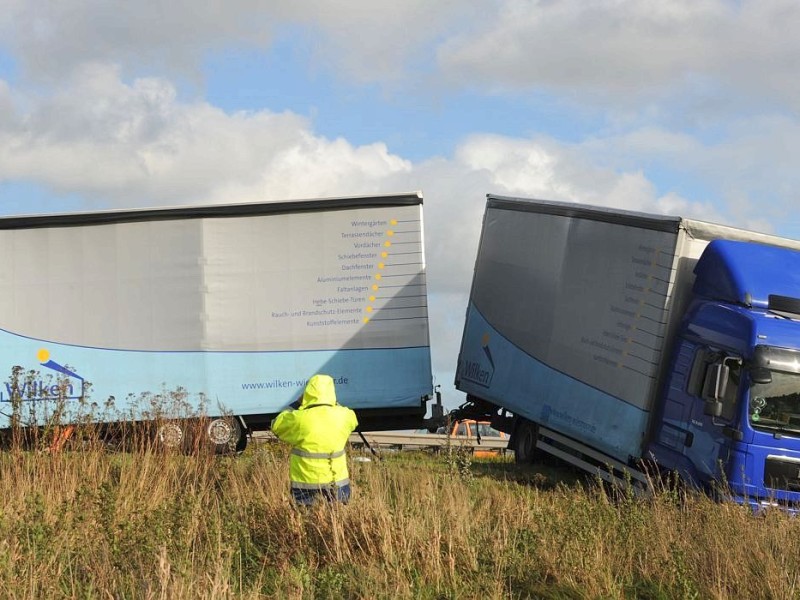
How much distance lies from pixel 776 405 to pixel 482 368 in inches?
232

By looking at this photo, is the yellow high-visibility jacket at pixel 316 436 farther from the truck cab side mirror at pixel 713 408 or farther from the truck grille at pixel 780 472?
the truck grille at pixel 780 472

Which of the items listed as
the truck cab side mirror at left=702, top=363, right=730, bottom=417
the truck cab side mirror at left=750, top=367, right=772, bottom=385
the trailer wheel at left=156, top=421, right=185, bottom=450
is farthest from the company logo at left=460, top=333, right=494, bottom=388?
the trailer wheel at left=156, top=421, right=185, bottom=450

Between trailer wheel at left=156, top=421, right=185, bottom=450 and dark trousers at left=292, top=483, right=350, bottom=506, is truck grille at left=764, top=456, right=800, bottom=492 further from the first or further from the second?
trailer wheel at left=156, top=421, right=185, bottom=450

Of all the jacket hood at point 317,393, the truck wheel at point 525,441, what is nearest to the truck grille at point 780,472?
the truck wheel at point 525,441

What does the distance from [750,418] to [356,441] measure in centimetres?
1179

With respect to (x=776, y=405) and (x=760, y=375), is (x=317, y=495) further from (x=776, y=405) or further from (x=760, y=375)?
(x=776, y=405)

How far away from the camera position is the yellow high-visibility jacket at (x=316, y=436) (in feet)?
27.1

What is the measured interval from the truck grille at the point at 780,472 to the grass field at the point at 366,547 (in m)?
2.59

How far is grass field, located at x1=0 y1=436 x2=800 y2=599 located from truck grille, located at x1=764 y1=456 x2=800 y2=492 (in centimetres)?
259

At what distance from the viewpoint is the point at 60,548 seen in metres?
7.11

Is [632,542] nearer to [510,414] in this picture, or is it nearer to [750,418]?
[750,418]

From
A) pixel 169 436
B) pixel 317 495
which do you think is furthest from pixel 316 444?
pixel 169 436

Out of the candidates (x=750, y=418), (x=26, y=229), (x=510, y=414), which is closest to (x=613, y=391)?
(x=750, y=418)

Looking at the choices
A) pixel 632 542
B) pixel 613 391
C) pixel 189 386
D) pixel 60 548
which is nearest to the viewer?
pixel 60 548
